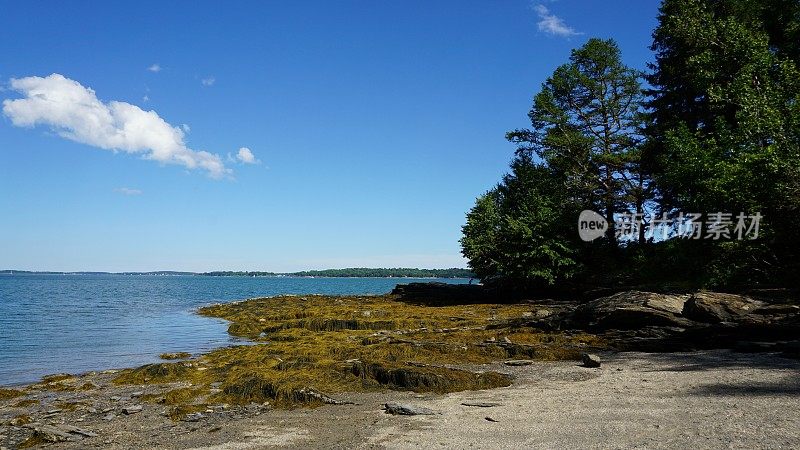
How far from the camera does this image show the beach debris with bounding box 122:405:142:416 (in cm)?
1290

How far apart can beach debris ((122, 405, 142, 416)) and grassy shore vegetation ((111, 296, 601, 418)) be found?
2.51ft

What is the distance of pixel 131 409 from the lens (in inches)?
519

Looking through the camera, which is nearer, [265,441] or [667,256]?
[265,441]

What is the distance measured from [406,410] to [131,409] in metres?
7.24

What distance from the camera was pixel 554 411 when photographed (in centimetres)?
1088

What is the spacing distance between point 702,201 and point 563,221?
56.8 feet

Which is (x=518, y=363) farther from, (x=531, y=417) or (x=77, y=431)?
(x=77, y=431)

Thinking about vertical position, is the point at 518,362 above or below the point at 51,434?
above

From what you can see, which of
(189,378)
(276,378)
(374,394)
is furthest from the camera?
(189,378)

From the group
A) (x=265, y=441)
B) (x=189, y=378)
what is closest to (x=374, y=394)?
(x=265, y=441)

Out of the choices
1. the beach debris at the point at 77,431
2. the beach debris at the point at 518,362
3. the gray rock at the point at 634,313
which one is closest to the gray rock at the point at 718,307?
the gray rock at the point at 634,313

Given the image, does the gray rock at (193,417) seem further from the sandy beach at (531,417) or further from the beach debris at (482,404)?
the beach debris at (482,404)

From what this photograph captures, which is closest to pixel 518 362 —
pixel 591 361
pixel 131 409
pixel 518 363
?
pixel 518 363

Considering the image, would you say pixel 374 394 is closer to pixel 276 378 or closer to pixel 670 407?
pixel 276 378
